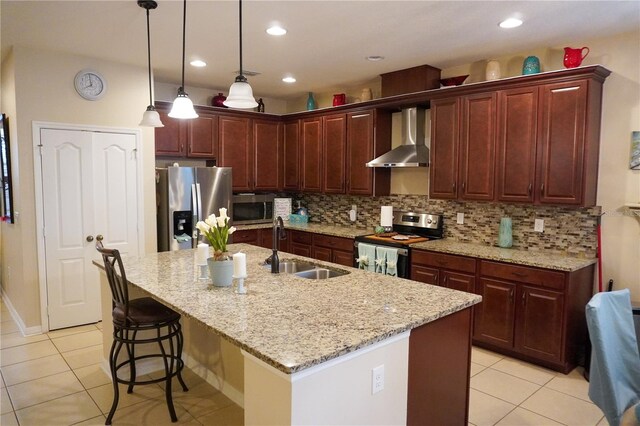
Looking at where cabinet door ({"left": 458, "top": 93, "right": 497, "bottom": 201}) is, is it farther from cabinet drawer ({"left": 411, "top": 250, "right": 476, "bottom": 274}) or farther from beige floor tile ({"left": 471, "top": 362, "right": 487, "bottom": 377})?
beige floor tile ({"left": 471, "top": 362, "right": 487, "bottom": 377})

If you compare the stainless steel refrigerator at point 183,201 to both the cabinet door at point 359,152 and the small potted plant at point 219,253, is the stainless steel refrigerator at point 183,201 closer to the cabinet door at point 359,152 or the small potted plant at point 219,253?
the cabinet door at point 359,152

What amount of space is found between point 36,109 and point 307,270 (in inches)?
118

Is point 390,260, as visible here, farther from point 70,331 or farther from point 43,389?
point 70,331

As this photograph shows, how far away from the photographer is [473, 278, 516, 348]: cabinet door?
3567 millimetres

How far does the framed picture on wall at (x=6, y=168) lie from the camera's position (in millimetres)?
4309

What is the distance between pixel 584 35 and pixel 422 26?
132 centimetres

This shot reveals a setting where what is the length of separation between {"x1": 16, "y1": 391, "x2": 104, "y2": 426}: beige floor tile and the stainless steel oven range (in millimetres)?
2699

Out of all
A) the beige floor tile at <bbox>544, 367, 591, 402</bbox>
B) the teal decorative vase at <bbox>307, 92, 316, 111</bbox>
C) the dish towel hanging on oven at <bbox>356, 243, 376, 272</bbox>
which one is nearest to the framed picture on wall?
the teal decorative vase at <bbox>307, 92, 316, 111</bbox>

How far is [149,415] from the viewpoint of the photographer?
2.75 meters

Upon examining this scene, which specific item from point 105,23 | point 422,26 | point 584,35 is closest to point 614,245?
point 584,35

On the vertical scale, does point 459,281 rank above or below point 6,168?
→ below

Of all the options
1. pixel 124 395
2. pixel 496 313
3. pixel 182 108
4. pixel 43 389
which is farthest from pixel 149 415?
pixel 496 313

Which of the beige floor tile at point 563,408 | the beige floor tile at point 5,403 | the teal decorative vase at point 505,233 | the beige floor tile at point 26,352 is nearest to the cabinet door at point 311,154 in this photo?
the teal decorative vase at point 505,233

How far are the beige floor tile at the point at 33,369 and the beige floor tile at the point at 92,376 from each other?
5.6 inches
